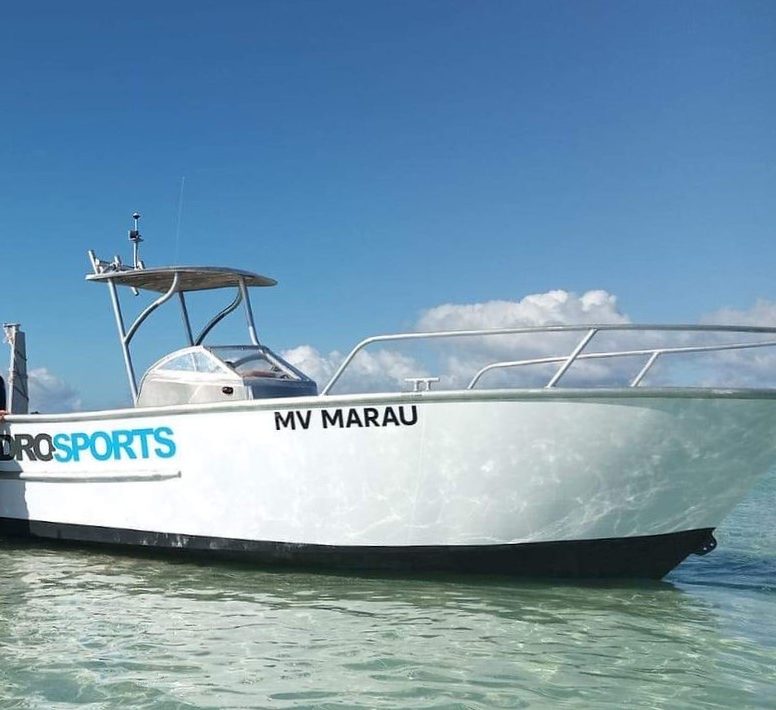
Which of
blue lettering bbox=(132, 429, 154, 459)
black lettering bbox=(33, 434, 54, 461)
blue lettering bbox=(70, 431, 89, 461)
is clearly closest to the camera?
blue lettering bbox=(132, 429, 154, 459)

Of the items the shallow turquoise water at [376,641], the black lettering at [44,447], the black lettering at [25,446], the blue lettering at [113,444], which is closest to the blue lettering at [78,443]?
the blue lettering at [113,444]

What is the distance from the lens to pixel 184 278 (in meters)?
9.38

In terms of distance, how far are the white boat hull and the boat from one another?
0.04ft

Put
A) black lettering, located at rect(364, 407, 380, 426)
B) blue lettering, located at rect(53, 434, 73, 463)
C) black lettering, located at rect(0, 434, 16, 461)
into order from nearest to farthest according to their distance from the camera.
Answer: black lettering, located at rect(364, 407, 380, 426)
blue lettering, located at rect(53, 434, 73, 463)
black lettering, located at rect(0, 434, 16, 461)

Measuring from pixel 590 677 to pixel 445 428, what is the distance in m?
2.45

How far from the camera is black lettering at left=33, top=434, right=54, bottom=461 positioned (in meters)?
8.63

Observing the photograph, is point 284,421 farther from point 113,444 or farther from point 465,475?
point 113,444

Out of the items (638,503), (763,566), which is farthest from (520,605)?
(763,566)

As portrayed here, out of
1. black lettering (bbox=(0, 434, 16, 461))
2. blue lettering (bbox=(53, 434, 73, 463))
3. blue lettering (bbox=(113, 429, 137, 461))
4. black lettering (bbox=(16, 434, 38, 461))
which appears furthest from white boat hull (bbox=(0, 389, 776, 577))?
black lettering (bbox=(0, 434, 16, 461))

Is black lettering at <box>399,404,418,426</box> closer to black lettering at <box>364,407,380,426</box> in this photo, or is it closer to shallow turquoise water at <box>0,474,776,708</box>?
black lettering at <box>364,407,380,426</box>

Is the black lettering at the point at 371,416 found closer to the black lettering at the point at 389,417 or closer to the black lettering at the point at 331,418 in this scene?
the black lettering at the point at 389,417

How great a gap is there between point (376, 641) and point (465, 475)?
1.79 metres

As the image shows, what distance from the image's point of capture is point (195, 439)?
24.8 feet

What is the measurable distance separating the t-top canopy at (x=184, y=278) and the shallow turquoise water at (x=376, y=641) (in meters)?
3.28
